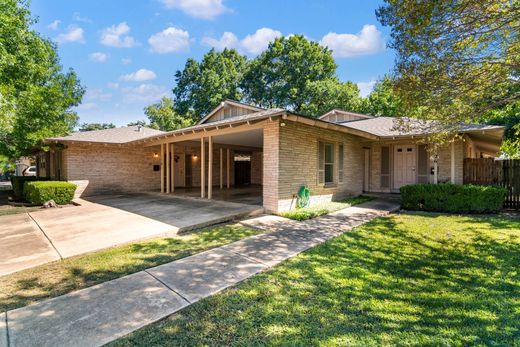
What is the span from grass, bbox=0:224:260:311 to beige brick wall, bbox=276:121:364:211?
107 inches

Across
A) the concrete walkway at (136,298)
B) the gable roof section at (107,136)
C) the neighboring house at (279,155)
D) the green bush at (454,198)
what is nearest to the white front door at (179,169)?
the neighboring house at (279,155)

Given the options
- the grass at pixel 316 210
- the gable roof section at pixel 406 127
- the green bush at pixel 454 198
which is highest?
the gable roof section at pixel 406 127

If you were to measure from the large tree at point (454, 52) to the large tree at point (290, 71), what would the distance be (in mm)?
22700

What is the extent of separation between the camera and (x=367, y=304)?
10.1 ft

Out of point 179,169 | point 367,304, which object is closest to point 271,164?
point 367,304

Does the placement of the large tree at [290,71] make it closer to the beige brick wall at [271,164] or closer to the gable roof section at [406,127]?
the gable roof section at [406,127]

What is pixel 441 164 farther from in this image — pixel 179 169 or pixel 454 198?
pixel 179 169

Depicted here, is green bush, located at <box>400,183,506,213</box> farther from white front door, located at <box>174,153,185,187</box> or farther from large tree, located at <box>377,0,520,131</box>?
white front door, located at <box>174,153,185,187</box>

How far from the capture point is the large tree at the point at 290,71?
29.1 meters

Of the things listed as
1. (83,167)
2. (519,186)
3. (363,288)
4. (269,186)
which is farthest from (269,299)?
(83,167)

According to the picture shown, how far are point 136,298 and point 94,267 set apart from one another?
1.53 metres

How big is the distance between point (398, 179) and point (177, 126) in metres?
24.8

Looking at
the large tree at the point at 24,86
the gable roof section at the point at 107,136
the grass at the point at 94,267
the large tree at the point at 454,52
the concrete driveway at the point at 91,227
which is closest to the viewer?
the grass at the point at 94,267

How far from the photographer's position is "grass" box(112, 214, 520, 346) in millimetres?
2488
